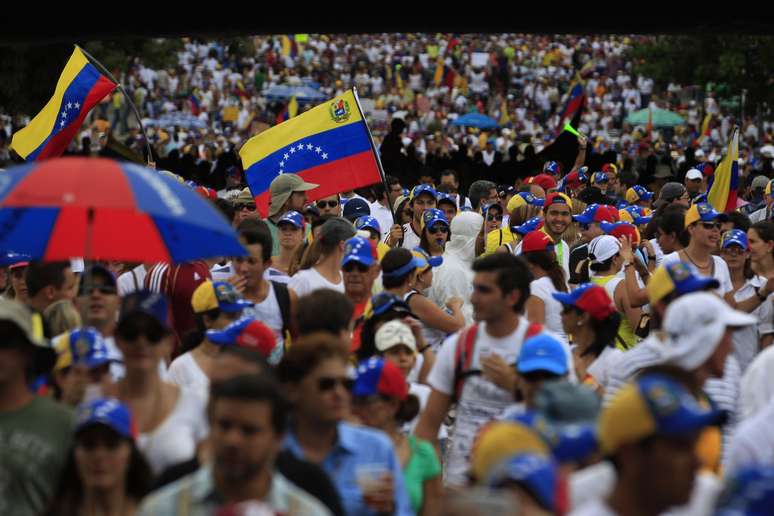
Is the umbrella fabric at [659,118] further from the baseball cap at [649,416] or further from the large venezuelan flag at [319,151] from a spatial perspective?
the baseball cap at [649,416]

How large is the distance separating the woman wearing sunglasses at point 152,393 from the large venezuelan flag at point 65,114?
324 inches

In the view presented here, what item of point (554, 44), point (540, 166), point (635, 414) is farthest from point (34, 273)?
point (554, 44)

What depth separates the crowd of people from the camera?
4.85m

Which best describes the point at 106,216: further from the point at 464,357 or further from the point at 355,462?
the point at 355,462

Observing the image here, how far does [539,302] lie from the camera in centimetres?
959

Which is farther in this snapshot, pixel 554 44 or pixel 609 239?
pixel 554 44

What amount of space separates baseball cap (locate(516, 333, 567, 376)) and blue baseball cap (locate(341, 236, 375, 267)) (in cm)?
244

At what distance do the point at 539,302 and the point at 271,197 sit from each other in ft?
11.1

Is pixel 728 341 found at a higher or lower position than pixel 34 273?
lower

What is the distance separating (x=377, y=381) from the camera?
652cm

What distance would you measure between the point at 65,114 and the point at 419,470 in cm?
895

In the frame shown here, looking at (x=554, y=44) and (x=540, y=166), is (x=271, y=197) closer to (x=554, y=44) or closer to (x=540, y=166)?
(x=540, y=166)

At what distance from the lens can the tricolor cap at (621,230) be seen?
11.7m

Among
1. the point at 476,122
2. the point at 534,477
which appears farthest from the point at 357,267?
the point at 476,122
